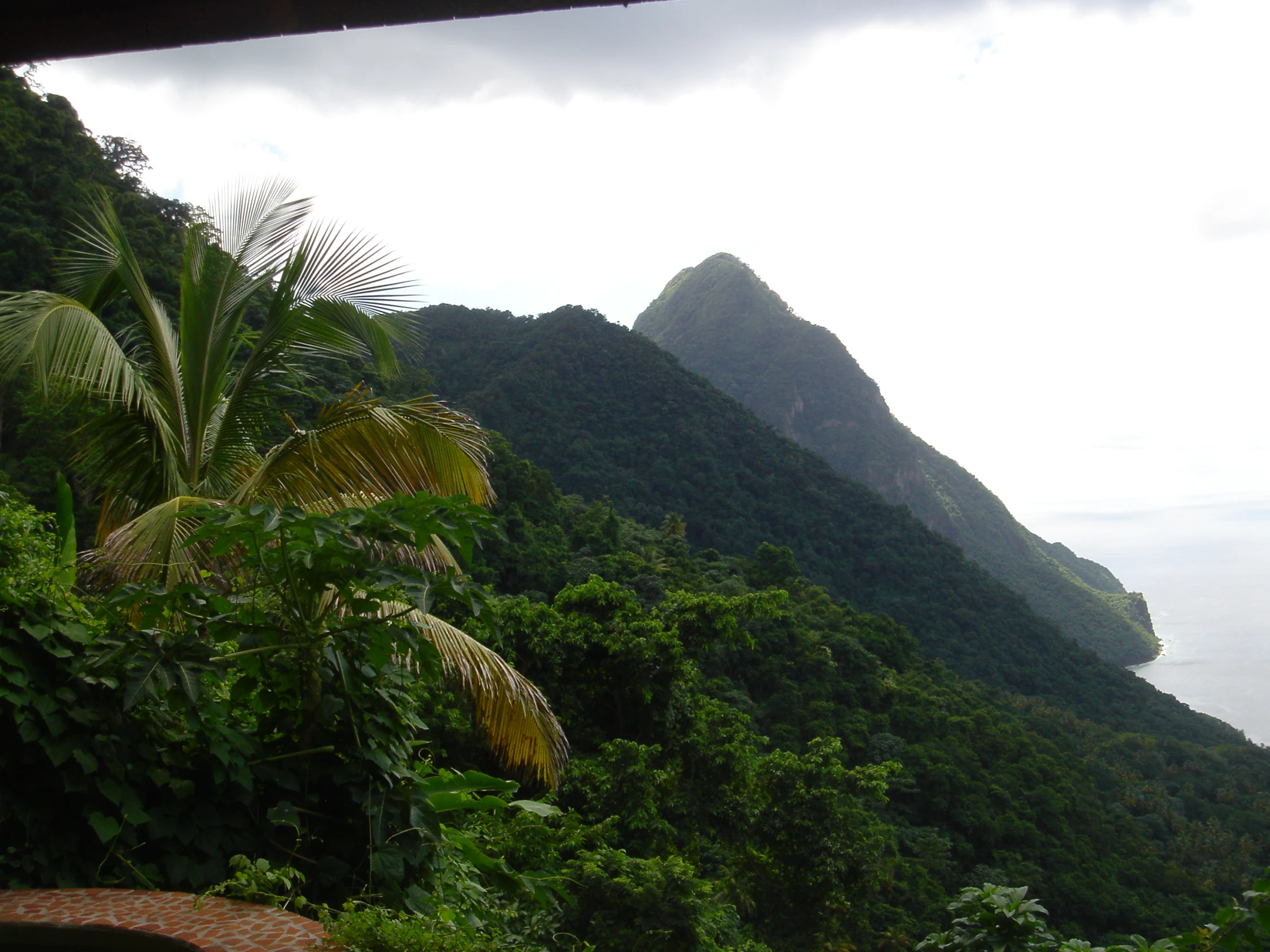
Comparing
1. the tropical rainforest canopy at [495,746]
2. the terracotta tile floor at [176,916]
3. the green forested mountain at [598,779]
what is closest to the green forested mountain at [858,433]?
the tropical rainforest canopy at [495,746]

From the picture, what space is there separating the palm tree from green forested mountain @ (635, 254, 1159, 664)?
64.6 meters

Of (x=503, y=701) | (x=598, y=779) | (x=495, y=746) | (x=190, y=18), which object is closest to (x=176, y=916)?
(x=190, y=18)

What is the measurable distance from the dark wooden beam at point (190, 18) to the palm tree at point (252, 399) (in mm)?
2852

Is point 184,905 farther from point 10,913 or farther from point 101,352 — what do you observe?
point 101,352

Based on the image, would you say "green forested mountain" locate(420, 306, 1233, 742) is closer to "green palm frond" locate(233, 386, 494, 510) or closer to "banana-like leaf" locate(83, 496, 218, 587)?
"green palm frond" locate(233, 386, 494, 510)

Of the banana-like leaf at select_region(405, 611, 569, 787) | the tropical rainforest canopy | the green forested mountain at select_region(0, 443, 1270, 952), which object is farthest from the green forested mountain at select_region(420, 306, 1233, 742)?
the banana-like leaf at select_region(405, 611, 569, 787)

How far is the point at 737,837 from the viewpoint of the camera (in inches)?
332

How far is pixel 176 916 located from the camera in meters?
1.90

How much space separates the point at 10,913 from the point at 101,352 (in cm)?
253

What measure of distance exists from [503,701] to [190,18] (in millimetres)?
3578

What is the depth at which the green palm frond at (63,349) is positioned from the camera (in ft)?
10.8

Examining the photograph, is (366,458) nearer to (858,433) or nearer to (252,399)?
(252,399)

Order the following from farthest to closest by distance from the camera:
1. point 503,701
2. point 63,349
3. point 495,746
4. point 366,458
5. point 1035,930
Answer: point 495,746, point 503,701, point 366,458, point 63,349, point 1035,930

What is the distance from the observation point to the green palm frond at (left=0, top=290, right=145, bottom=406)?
328cm
